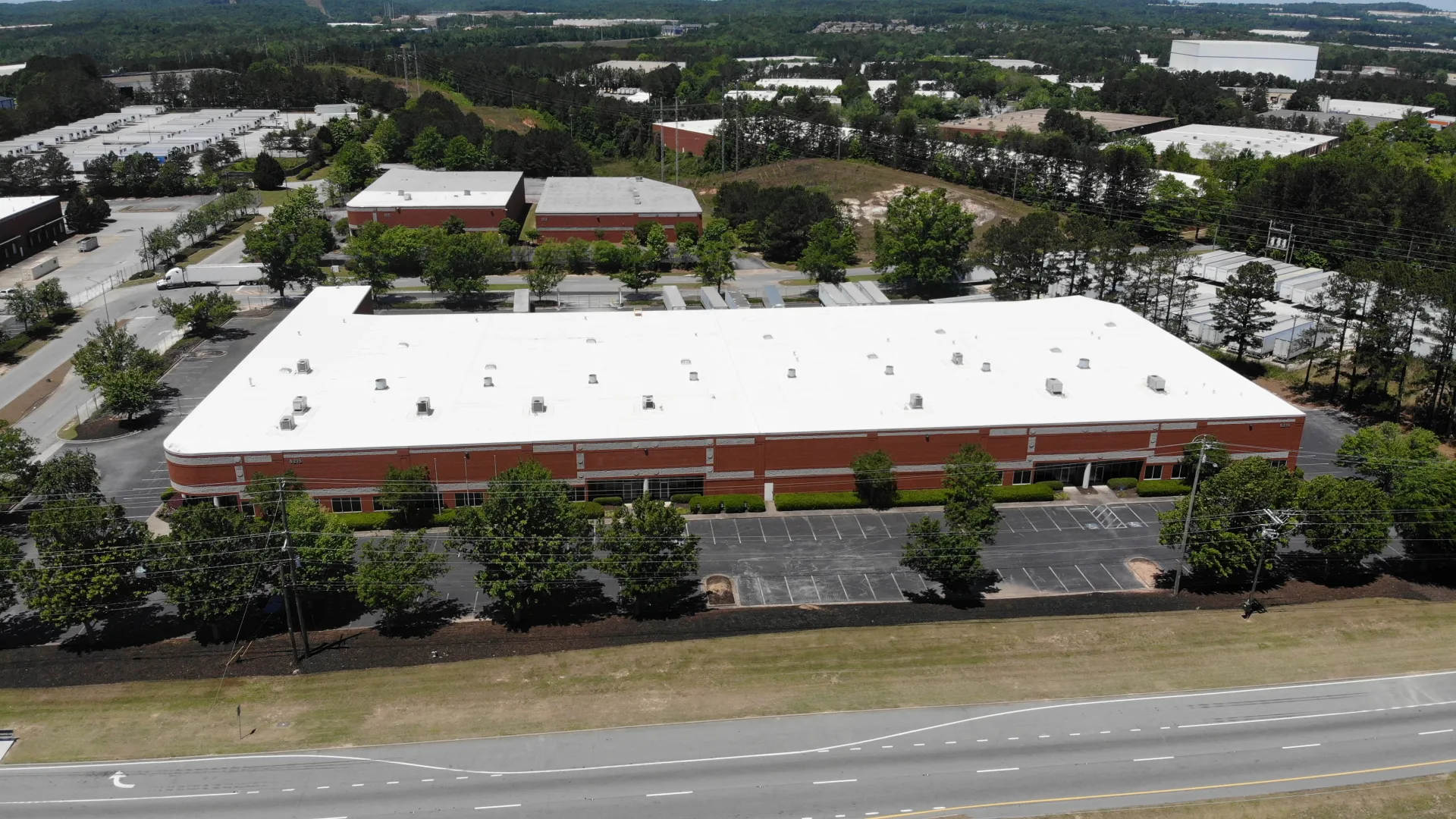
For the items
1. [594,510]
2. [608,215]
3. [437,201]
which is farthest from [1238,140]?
[594,510]

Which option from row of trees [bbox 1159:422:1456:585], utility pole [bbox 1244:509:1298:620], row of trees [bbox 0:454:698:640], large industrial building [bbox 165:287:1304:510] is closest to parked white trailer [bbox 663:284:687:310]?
large industrial building [bbox 165:287:1304:510]

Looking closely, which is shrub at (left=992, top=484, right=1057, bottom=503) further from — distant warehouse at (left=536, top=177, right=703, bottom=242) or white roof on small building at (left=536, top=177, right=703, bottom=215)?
white roof on small building at (left=536, top=177, right=703, bottom=215)

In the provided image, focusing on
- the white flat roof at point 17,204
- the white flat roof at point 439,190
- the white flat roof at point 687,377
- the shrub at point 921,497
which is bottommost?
the shrub at point 921,497

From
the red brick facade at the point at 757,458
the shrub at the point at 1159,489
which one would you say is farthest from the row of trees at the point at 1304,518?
the red brick facade at the point at 757,458

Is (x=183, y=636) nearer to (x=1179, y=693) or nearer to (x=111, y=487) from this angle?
(x=111, y=487)

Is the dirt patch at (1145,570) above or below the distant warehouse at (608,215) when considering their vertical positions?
below

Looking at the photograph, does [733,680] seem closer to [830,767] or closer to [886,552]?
[830,767]

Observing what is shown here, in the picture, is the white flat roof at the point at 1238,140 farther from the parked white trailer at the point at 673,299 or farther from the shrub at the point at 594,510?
the shrub at the point at 594,510
